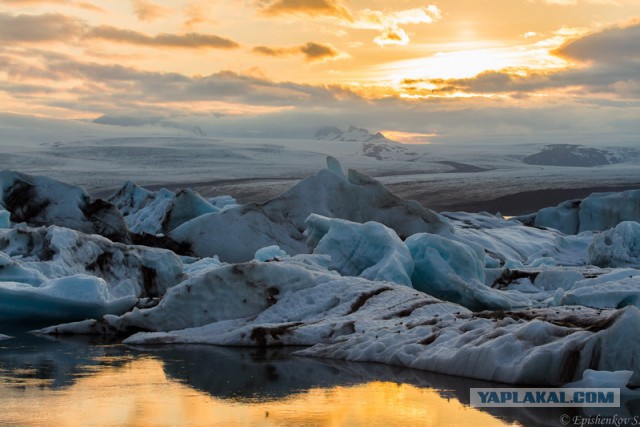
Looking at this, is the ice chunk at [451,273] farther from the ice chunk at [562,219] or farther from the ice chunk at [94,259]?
the ice chunk at [562,219]

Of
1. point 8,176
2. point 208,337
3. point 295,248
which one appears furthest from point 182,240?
point 208,337

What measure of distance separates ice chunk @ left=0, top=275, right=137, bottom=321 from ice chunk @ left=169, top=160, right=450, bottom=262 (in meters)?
7.32

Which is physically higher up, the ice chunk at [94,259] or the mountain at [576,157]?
the ice chunk at [94,259]

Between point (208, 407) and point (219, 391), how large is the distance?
0.75m

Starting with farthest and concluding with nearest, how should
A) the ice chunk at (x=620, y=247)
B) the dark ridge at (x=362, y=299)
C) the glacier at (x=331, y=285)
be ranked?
1. the ice chunk at (x=620, y=247)
2. the dark ridge at (x=362, y=299)
3. the glacier at (x=331, y=285)

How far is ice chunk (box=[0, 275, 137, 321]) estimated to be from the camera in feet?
39.9

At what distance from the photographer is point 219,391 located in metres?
8.32

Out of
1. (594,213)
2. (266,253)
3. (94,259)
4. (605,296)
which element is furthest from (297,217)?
(594,213)

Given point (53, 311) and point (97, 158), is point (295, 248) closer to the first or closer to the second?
point (53, 311)

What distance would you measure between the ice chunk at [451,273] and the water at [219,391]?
549 cm

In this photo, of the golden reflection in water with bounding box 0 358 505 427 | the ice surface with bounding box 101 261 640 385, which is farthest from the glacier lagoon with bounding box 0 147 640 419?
the golden reflection in water with bounding box 0 358 505 427

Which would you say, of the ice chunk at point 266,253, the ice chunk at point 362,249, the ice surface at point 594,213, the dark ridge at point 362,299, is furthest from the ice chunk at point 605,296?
the ice surface at point 594,213

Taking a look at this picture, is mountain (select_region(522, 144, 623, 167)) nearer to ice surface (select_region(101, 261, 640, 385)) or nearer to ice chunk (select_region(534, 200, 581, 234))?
ice chunk (select_region(534, 200, 581, 234))

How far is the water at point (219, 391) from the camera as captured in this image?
7.14 meters
